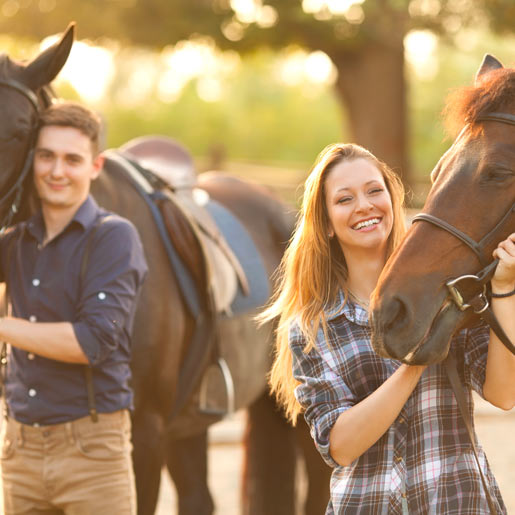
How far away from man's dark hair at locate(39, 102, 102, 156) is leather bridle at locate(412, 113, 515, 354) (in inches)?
47.8

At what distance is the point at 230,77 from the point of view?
48.7 m

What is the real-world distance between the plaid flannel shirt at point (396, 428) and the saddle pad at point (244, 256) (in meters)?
2.17

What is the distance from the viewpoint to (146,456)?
11.0 ft

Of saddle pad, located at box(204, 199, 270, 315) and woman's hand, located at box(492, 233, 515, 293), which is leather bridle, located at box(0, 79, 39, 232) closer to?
woman's hand, located at box(492, 233, 515, 293)

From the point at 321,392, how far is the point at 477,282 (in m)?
0.44

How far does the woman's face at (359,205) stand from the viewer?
2.09 m

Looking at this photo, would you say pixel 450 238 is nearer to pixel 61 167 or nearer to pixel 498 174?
pixel 498 174

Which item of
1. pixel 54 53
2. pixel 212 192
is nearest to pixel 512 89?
pixel 54 53

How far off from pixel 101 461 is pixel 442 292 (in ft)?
3.94

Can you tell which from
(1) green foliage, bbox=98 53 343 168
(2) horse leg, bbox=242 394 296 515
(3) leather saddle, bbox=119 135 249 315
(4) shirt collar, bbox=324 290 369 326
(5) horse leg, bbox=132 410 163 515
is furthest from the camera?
(1) green foliage, bbox=98 53 343 168

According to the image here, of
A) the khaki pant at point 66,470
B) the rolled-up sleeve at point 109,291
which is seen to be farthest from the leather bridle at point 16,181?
the khaki pant at point 66,470

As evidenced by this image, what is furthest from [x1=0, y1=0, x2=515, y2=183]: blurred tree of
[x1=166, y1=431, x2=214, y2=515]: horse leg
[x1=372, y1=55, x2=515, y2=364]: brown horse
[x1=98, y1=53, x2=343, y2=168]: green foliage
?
[x1=98, y1=53, x2=343, y2=168]: green foliage

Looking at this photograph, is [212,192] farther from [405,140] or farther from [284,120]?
[284,120]

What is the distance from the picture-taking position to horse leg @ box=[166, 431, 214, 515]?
14.5 feet
